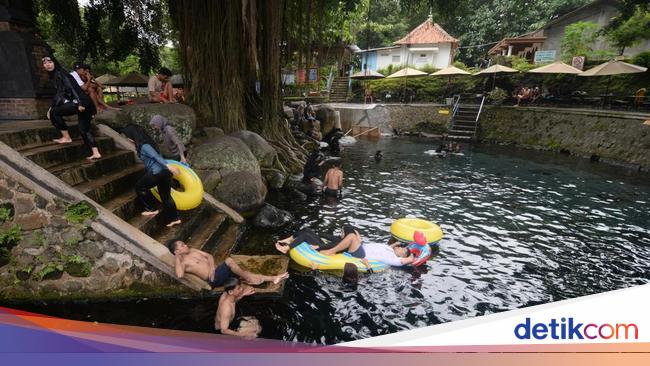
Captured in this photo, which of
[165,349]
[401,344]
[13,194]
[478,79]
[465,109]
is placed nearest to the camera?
[401,344]

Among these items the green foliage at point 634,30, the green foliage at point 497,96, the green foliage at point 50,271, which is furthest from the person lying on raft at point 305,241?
the green foliage at point 634,30

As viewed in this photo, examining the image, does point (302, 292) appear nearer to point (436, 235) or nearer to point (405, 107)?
point (436, 235)

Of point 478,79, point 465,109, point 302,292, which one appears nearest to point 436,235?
point 302,292

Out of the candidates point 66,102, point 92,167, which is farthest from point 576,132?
point 66,102

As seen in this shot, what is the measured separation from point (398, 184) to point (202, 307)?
8841 mm

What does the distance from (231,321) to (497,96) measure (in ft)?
79.7

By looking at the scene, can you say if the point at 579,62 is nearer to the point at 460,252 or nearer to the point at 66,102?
the point at 460,252

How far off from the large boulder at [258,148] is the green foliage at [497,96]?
18.3m

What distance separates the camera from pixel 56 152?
5.96 meters

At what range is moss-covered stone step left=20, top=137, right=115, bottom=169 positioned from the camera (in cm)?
563

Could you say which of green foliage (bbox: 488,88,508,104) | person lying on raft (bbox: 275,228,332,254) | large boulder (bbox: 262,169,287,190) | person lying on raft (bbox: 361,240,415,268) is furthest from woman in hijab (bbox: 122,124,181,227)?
green foliage (bbox: 488,88,508,104)

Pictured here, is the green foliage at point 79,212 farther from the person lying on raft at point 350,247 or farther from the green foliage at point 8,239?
the person lying on raft at point 350,247

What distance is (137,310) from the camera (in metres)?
4.86

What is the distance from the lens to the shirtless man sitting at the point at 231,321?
4.43m
